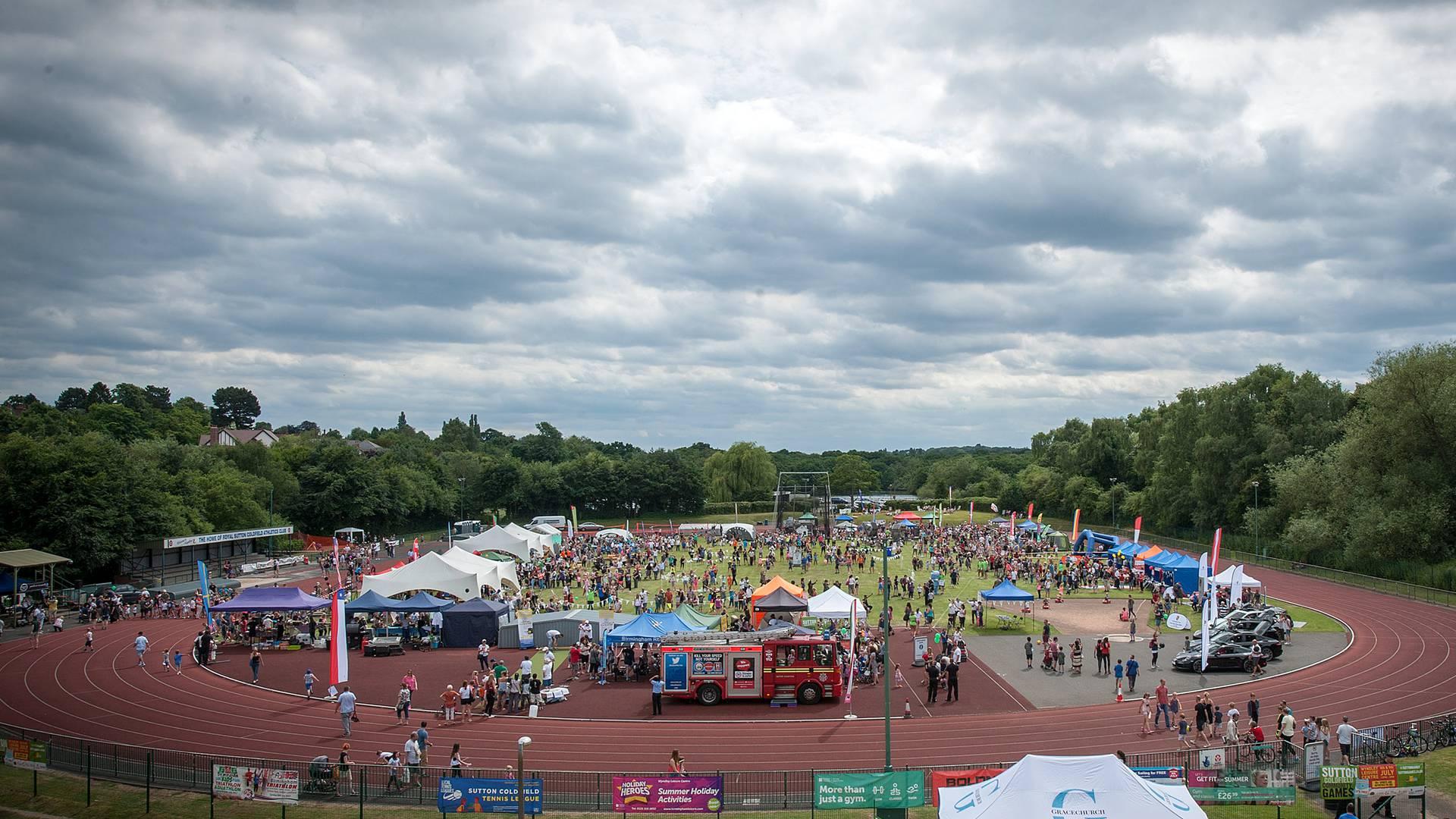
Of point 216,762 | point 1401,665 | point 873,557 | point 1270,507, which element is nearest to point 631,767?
point 216,762

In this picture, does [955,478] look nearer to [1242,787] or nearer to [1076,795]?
[1242,787]

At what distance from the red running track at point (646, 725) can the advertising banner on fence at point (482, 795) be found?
384 centimetres

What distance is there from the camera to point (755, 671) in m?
27.6

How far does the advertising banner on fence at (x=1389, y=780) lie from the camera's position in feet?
58.3

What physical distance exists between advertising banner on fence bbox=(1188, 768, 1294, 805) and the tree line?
1696 inches

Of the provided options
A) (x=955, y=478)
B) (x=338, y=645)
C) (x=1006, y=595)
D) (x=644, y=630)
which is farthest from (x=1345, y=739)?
(x=955, y=478)

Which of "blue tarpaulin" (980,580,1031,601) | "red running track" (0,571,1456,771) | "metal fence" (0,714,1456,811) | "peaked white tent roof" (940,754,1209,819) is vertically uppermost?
"peaked white tent roof" (940,754,1209,819)

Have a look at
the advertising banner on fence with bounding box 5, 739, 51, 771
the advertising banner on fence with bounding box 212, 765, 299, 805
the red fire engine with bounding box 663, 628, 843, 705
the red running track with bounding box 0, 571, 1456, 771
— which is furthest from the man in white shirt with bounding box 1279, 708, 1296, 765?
the advertising banner on fence with bounding box 5, 739, 51, 771

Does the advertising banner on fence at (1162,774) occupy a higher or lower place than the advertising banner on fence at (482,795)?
higher

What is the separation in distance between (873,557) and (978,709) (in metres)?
42.8

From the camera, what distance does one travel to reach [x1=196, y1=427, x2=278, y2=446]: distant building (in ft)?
427

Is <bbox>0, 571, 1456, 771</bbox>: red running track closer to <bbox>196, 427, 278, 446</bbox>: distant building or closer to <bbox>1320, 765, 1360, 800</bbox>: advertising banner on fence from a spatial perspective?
<bbox>1320, 765, 1360, 800</bbox>: advertising banner on fence

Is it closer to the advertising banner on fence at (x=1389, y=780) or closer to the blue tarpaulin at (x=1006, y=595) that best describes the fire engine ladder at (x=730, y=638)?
the advertising banner on fence at (x=1389, y=780)

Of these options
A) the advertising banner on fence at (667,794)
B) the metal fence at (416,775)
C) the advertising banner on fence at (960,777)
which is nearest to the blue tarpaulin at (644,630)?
the metal fence at (416,775)
